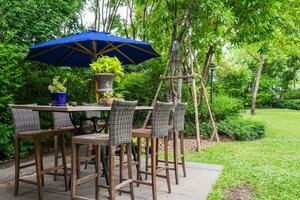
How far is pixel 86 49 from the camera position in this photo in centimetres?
514

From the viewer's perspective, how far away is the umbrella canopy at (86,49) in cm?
460

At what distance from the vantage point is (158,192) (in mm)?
3975

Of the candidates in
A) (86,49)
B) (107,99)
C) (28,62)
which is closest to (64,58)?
(86,49)

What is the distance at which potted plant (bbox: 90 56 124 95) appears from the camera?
4125mm

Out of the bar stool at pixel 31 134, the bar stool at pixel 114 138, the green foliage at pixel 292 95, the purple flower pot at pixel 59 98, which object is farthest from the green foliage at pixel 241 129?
the green foliage at pixel 292 95

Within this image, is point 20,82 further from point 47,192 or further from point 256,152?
point 256,152

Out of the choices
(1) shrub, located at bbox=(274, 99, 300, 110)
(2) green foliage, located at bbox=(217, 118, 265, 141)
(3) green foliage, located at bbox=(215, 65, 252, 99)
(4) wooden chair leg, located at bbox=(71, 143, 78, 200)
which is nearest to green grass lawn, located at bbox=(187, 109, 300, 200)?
(2) green foliage, located at bbox=(217, 118, 265, 141)

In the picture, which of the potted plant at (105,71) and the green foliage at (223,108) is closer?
the potted plant at (105,71)

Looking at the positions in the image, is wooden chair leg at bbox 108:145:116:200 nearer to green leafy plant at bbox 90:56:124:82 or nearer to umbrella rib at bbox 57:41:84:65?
green leafy plant at bbox 90:56:124:82

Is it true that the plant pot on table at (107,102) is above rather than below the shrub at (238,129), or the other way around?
above

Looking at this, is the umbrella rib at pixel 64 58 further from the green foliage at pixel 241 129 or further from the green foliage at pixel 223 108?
the green foliage at pixel 241 129

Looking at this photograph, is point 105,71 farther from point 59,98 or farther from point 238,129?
point 238,129

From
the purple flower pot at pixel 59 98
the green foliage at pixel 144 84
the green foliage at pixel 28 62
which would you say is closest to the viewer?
the purple flower pot at pixel 59 98

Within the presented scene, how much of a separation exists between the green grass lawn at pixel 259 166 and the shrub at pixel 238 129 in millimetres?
549
